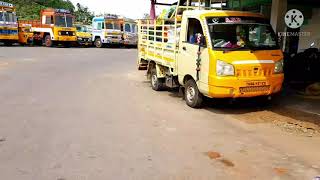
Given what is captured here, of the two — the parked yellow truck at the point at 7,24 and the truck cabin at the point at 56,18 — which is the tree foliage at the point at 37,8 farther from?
the truck cabin at the point at 56,18

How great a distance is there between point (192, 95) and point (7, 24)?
2530 cm

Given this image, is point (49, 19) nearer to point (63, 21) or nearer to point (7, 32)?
point (63, 21)

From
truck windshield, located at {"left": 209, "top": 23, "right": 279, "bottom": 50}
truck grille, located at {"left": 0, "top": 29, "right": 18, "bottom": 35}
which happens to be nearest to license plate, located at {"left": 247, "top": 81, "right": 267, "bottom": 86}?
truck windshield, located at {"left": 209, "top": 23, "right": 279, "bottom": 50}

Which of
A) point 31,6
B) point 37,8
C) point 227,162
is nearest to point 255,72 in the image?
point 227,162

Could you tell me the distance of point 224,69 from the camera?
8.16 meters

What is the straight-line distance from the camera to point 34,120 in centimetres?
756

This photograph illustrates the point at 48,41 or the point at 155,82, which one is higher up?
the point at 48,41

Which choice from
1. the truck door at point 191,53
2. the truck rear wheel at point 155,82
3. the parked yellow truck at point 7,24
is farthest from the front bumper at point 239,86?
the parked yellow truck at point 7,24

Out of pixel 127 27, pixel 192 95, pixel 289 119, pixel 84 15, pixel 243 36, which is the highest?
pixel 84 15

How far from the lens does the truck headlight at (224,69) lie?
8.15 m

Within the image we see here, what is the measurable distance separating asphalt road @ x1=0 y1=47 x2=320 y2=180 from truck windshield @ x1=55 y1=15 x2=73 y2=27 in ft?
69.9

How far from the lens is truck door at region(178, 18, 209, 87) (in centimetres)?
855

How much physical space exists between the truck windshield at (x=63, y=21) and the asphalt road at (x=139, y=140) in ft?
69.9

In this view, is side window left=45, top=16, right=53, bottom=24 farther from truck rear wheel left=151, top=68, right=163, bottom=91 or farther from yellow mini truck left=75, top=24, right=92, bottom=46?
truck rear wheel left=151, top=68, right=163, bottom=91
